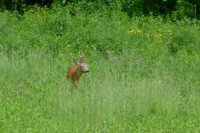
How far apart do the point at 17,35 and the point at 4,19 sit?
1.36 meters

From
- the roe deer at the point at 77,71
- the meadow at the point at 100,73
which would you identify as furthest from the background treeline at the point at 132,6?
the roe deer at the point at 77,71

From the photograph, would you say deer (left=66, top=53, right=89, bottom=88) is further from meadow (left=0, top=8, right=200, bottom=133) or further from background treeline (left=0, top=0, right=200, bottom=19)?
background treeline (left=0, top=0, right=200, bottom=19)

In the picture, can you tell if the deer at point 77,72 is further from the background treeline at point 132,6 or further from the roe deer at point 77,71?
the background treeline at point 132,6

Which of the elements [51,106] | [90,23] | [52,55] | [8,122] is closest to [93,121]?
[51,106]

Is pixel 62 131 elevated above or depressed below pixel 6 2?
below

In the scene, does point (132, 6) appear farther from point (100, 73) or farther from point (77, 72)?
point (77, 72)

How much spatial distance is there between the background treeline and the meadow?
2.17ft

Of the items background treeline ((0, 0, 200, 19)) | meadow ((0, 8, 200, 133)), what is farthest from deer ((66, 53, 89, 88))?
background treeline ((0, 0, 200, 19))

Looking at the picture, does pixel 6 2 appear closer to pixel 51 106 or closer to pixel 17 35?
pixel 17 35

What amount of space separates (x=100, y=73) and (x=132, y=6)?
6393 mm

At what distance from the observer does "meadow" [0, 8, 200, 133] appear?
25.8 feet

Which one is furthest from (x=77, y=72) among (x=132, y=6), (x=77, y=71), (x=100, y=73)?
(x=132, y=6)

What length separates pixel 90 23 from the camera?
13.7 m

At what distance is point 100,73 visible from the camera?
33.1 ft
